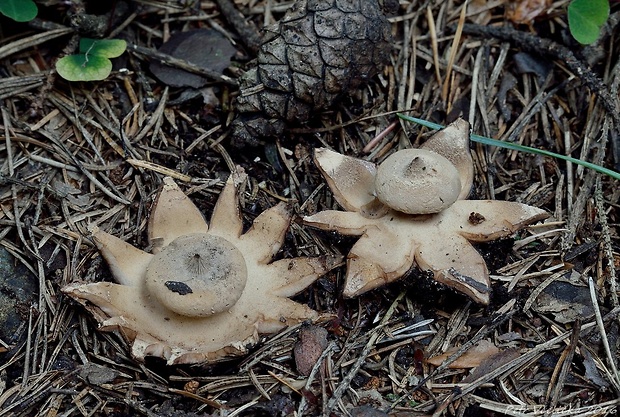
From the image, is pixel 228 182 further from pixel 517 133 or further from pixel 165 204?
pixel 517 133

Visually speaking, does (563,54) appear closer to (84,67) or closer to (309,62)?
(309,62)

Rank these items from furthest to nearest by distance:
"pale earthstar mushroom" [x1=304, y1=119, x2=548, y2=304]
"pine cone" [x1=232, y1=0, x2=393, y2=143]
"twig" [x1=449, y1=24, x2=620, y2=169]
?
"twig" [x1=449, y1=24, x2=620, y2=169] → "pine cone" [x1=232, y1=0, x2=393, y2=143] → "pale earthstar mushroom" [x1=304, y1=119, x2=548, y2=304]

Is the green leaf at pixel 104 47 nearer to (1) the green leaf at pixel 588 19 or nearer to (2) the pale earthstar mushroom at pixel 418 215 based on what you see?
(2) the pale earthstar mushroom at pixel 418 215

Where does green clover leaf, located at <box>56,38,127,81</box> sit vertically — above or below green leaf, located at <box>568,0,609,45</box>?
below

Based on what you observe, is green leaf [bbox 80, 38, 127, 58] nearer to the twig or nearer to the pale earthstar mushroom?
the pale earthstar mushroom

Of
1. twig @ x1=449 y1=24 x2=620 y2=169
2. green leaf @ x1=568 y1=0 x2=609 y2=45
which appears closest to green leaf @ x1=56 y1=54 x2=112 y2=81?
twig @ x1=449 y1=24 x2=620 y2=169

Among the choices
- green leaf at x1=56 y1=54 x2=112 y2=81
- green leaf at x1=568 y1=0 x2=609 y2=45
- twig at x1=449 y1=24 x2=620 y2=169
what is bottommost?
green leaf at x1=56 y1=54 x2=112 y2=81

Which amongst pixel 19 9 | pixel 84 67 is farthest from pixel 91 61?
pixel 19 9
